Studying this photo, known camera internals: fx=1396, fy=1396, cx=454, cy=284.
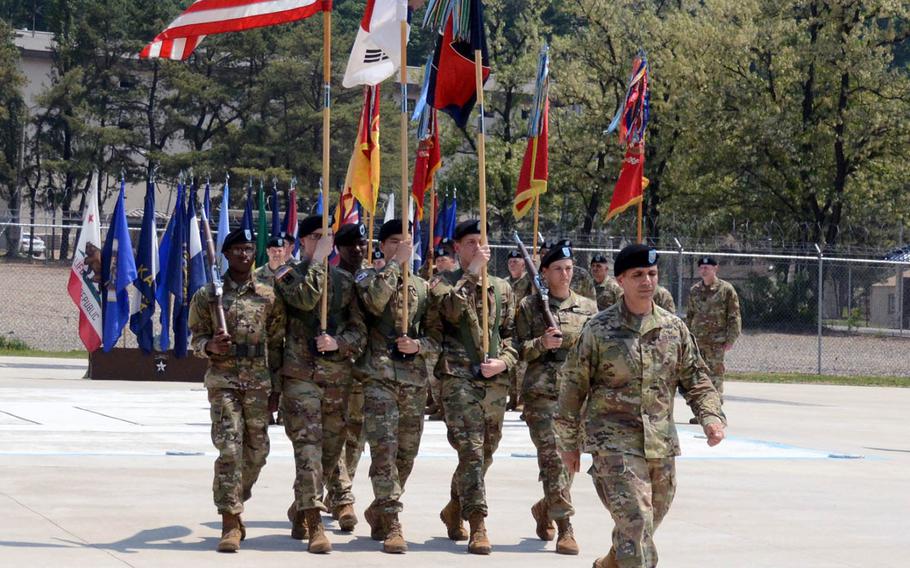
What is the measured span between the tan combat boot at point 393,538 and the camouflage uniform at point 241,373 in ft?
3.03

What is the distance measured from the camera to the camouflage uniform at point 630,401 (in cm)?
691

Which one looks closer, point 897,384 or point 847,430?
point 847,430

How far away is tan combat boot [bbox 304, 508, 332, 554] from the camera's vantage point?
28.2ft

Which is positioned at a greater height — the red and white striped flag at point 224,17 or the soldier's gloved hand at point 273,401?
the red and white striped flag at point 224,17

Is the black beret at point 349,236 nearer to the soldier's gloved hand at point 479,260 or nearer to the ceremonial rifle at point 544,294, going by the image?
the soldier's gloved hand at point 479,260

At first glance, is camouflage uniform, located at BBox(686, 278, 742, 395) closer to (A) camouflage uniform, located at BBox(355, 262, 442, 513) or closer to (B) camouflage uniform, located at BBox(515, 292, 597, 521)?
Answer: (B) camouflage uniform, located at BBox(515, 292, 597, 521)

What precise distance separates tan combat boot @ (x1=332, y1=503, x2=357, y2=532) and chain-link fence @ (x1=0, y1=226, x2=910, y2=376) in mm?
18948

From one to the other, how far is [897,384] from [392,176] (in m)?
31.1

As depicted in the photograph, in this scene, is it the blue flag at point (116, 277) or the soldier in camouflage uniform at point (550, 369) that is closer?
the soldier in camouflage uniform at point (550, 369)

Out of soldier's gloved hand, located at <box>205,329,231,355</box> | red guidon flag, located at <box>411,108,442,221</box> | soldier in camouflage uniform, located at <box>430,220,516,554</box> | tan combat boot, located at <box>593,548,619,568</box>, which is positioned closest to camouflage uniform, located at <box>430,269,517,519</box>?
soldier in camouflage uniform, located at <box>430,220,516,554</box>

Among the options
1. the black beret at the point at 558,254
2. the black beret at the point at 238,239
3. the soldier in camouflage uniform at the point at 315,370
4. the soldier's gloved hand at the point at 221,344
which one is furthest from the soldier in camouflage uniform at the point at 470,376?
the soldier's gloved hand at the point at 221,344

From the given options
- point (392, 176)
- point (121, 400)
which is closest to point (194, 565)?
point (121, 400)

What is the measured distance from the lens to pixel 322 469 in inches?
357

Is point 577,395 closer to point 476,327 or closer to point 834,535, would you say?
point 476,327
